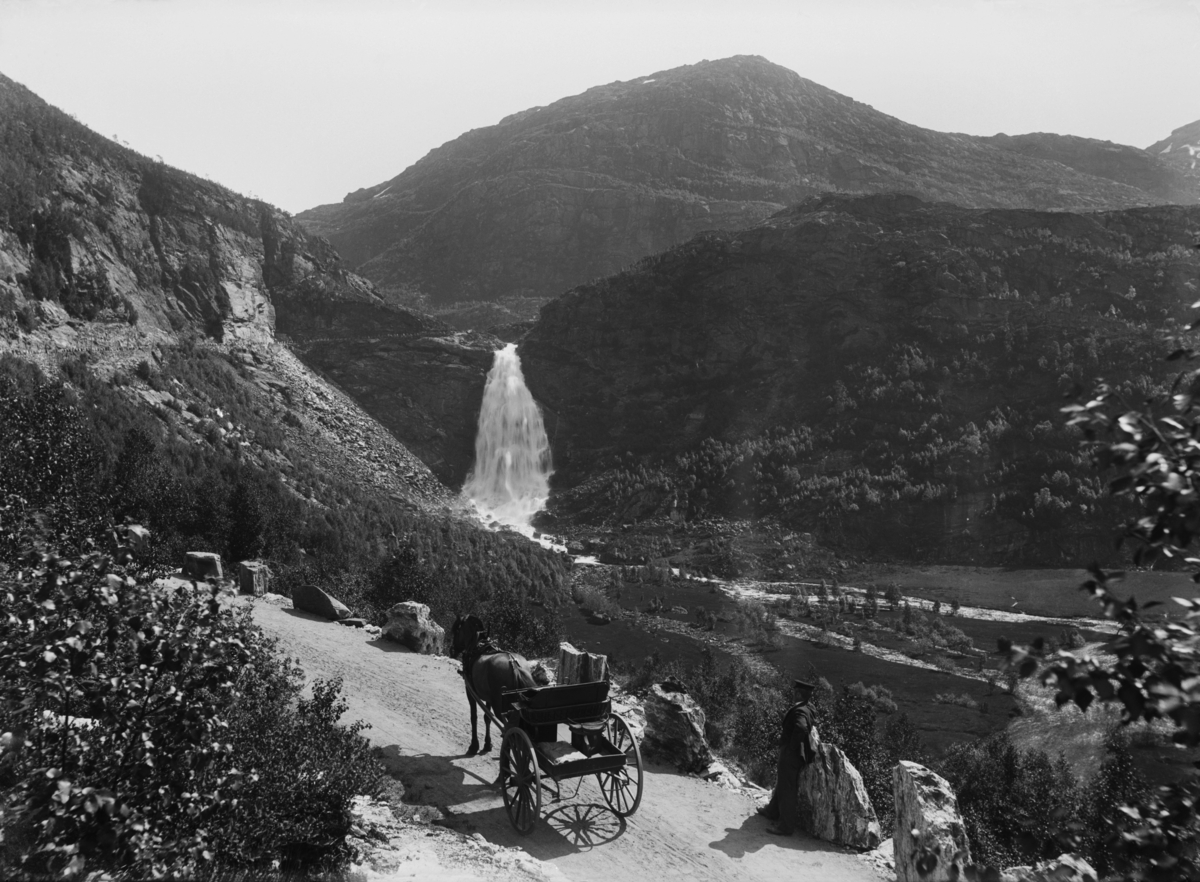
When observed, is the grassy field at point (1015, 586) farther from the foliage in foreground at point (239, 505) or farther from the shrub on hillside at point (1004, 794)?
the shrub on hillside at point (1004, 794)

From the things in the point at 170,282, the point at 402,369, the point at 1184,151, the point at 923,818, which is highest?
the point at 1184,151

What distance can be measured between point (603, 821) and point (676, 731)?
2.55 metres

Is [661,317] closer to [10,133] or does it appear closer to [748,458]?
[748,458]

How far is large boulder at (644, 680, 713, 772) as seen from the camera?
10.5 m

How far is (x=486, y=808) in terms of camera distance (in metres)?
8.30

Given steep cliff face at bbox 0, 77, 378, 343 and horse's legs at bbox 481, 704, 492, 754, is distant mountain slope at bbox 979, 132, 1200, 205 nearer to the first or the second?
steep cliff face at bbox 0, 77, 378, 343

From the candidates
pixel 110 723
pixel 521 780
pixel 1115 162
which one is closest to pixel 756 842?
pixel 521 780

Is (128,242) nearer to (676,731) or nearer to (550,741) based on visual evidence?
(676,731)

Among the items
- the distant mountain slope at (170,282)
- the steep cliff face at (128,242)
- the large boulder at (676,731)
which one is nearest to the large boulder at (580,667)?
the large boulder at (676,731)

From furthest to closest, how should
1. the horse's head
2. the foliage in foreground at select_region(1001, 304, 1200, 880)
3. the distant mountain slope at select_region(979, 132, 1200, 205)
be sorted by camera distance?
the distant mountain slope at select_region(979, 132, 1200, 205)
the horse's head
the foliage in foreground at select_region(1001, 304, 1200, 880)

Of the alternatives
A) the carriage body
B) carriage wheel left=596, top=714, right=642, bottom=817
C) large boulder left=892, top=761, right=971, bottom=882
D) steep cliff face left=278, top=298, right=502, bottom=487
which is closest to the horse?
the carriage body

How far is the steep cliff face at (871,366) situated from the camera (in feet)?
160

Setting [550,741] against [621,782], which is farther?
[621,782]

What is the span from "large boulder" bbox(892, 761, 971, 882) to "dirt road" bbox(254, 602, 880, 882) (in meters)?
0.90
